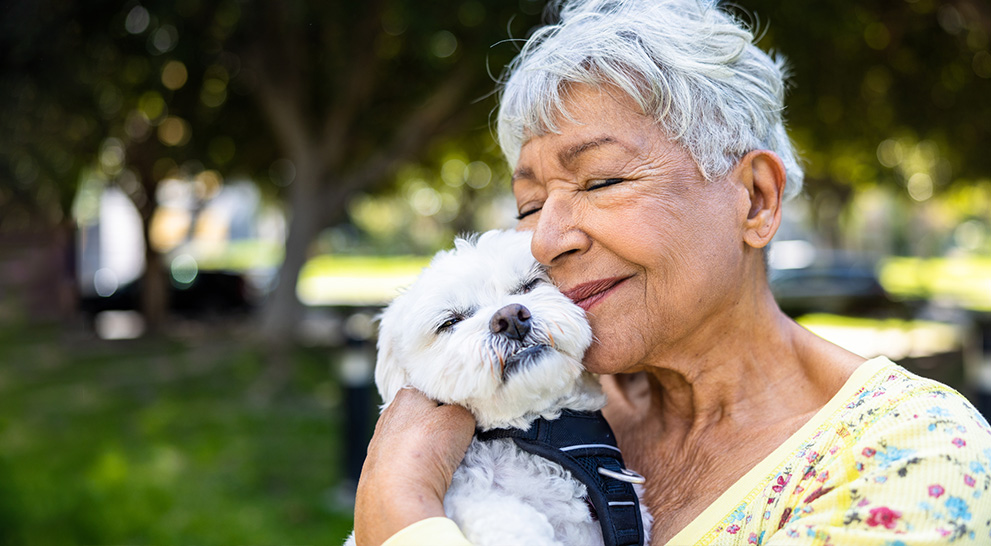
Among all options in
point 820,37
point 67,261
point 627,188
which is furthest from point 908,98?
point 67,261

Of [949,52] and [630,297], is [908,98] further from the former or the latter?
[630,297]

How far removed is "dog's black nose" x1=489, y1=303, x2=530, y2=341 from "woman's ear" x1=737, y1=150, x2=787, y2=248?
0.55 meters

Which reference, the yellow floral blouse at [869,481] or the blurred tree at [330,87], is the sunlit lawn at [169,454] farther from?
the yellow floral blouse at [869,481]

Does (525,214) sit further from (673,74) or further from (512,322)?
(673,74)

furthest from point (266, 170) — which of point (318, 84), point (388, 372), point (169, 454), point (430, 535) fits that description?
point (430, 535)

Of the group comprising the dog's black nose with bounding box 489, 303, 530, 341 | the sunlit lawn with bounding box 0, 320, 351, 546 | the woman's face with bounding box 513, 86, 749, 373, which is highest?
the woman's face with bounding box 513, 86, 749, 373

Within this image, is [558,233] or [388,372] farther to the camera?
[388,372]

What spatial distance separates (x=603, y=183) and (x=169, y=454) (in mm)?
7351

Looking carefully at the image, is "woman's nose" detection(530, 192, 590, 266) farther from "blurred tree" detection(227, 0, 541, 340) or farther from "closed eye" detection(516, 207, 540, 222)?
"blurred tree" detection(227, 0, 541, 340)

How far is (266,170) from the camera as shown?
17234 millimetres

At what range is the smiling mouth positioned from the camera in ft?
5.71

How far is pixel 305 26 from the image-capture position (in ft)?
32.4

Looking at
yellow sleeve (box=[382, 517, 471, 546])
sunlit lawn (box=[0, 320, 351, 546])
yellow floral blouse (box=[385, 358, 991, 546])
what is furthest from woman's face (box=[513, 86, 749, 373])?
sunlit lawn (box=[0, 320, 351, 546])

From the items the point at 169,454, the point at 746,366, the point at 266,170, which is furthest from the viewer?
the point at 266,170
